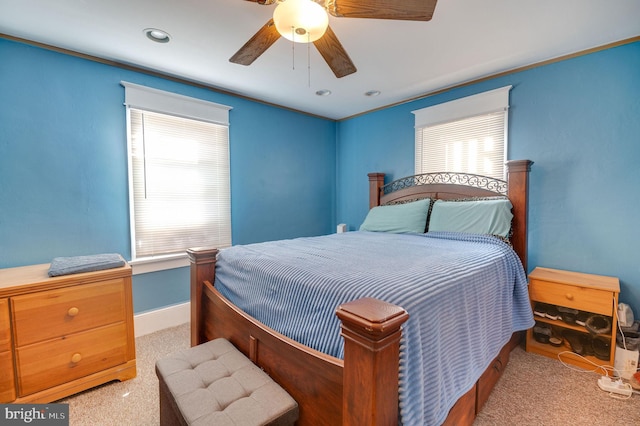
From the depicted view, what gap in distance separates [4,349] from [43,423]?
0.48 metres

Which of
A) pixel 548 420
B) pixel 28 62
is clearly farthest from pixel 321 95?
pixel 548 420

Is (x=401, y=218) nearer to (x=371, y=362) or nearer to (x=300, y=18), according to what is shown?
(x=300, y=18)

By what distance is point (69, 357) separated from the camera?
175 centimetres

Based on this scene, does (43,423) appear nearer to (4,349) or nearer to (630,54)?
(4,349)

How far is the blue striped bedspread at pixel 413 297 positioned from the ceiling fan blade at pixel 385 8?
128cm

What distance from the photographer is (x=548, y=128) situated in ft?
8.06

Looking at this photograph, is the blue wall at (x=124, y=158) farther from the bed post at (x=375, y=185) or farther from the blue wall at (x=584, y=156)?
the bed post at (x=375, y=185)

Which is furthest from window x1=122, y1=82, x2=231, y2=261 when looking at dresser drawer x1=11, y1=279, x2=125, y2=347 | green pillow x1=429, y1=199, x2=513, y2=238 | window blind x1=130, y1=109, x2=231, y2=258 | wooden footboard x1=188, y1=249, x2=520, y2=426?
green pillow x1=429, y1=199, x2=513, y2=238

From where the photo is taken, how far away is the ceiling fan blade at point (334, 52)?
1.66m

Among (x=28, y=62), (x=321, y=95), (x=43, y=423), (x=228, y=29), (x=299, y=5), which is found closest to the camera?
(x=299, y=5)

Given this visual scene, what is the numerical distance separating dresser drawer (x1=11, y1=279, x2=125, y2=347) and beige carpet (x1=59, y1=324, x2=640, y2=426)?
46 centimetres

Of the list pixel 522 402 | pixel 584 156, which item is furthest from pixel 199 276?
pixel 584 156

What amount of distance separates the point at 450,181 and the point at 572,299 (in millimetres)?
1473

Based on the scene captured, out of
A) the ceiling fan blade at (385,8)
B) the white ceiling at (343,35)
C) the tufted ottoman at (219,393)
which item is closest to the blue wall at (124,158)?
the white ceiling at (343,35)
